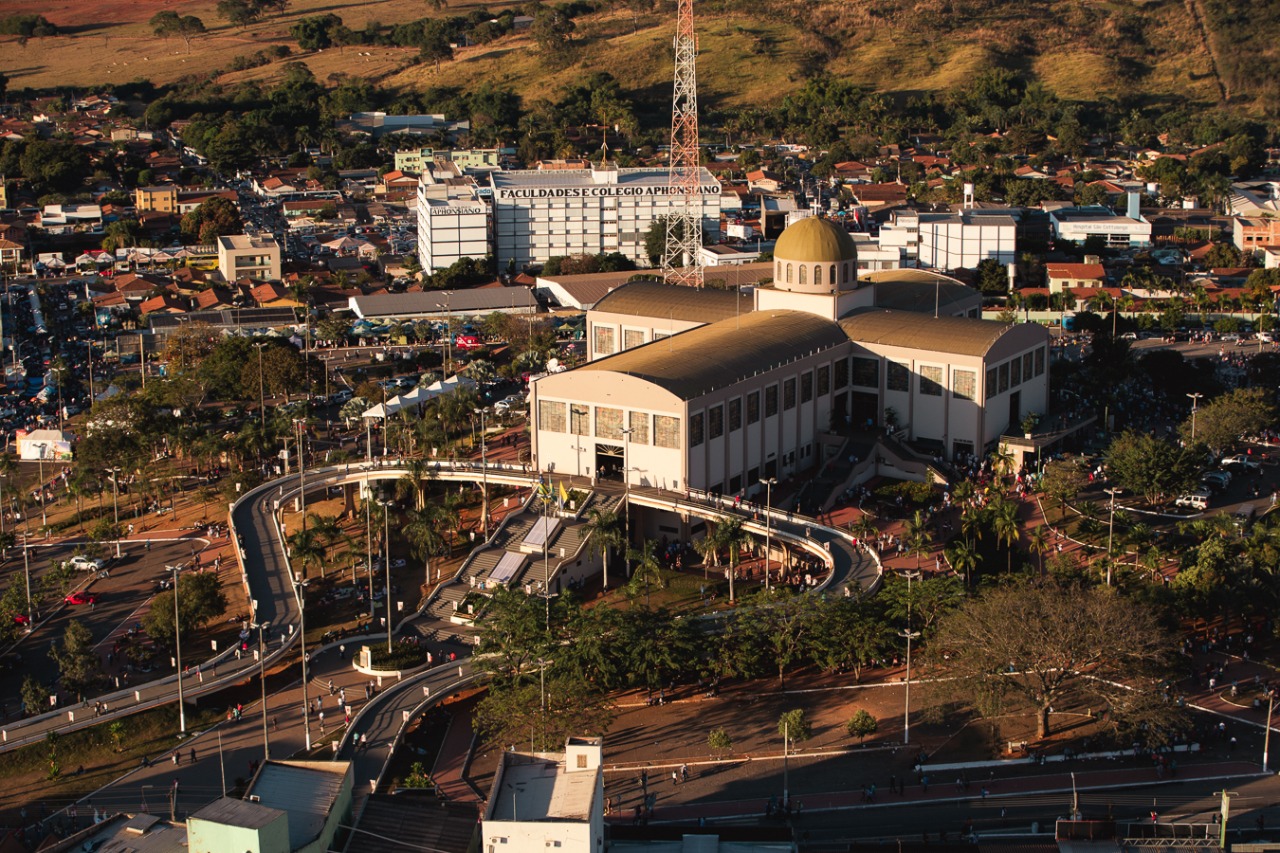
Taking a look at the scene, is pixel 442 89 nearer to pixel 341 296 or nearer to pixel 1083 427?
pixel 341 296

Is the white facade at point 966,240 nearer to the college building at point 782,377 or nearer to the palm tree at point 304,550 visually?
the college building at point 782,377

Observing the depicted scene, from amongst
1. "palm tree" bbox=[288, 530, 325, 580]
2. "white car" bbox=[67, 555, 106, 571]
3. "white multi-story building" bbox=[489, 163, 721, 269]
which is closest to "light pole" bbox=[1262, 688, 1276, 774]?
"palm tree" bbox=[288, 530, 325, 580]

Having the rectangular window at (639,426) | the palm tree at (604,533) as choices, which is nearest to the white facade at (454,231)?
the rectangular window at (639,426)

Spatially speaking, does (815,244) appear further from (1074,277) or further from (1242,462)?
(1074,277)

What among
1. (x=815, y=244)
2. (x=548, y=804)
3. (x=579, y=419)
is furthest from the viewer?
(x=815, y=244)

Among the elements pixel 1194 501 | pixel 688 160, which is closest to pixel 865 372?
pixel 1194 501

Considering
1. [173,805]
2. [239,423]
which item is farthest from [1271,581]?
[239,423]
